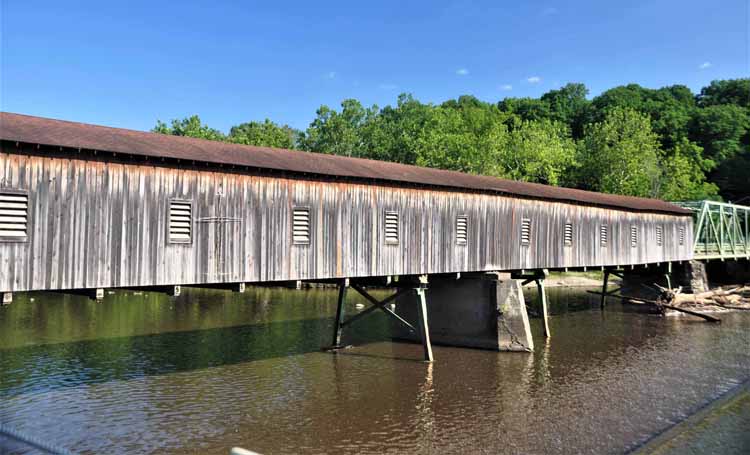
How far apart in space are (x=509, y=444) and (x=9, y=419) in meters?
11.2

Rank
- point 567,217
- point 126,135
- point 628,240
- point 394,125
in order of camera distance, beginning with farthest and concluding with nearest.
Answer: point 394,125
point 628,240
point 567,217
point 126,135

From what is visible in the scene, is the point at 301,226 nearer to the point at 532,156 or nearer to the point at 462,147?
the point at 462,147

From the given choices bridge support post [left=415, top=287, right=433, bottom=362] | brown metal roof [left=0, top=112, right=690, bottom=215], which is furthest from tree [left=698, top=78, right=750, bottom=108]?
bridge support post [left=415, top=287, right=433, bottom=362]

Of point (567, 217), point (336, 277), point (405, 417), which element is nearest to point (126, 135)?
point (336, 277)

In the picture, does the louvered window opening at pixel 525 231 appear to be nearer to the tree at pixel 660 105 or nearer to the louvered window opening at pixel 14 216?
the louvered window opening at pixel 14 216

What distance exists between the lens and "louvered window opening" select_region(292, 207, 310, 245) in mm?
15328

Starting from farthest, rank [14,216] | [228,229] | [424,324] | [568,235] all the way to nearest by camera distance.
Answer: [568,235] < [424,324] < [228,229] < [14,216]

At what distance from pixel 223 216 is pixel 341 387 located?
597 centimetres

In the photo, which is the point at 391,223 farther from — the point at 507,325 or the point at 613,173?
the point at 613,173

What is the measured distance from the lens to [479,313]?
20641mm

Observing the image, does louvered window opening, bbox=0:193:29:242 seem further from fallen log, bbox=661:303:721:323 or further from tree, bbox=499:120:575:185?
tree, bbox=499:120:575:185

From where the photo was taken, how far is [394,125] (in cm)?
6388

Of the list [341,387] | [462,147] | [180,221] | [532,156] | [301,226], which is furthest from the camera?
[532,156]

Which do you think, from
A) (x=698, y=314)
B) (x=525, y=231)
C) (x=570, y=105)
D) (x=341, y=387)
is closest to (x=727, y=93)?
(x=570, y=105)
